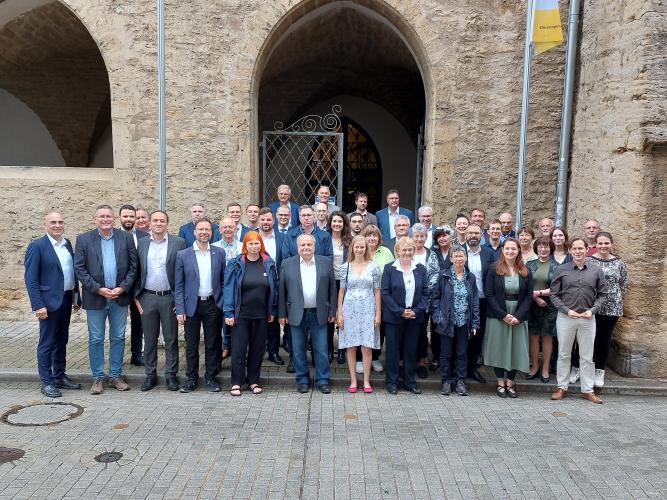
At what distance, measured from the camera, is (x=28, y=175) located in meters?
8.33

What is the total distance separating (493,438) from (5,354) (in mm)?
5708

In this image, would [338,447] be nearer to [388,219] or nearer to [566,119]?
[388,219]

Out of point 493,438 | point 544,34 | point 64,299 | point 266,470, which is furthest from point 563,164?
point 64,299

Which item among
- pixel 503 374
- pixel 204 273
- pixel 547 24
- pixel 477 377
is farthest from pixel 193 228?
pixel 547 24

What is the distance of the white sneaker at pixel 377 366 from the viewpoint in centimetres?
666

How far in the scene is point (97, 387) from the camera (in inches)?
235

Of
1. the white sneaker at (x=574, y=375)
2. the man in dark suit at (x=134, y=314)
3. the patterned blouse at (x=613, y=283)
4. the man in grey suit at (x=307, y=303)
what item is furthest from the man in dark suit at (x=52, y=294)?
the patterned blouse at (x=613, y=283)

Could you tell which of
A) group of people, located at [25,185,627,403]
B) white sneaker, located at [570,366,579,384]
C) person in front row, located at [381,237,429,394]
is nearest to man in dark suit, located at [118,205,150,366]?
group of people, located at [25,185,627,403]

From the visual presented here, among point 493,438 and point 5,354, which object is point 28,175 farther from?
point 493,438

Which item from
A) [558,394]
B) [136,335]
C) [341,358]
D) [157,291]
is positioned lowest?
[558,394]

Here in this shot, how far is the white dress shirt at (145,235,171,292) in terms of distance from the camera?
599 cm

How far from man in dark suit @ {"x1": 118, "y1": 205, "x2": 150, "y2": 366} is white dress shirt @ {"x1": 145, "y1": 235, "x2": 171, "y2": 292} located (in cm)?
46

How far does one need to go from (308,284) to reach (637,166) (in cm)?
391

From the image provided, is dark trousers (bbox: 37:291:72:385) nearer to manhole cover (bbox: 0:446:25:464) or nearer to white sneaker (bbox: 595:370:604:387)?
manhole cover (bbox: 0:446:25:464)
